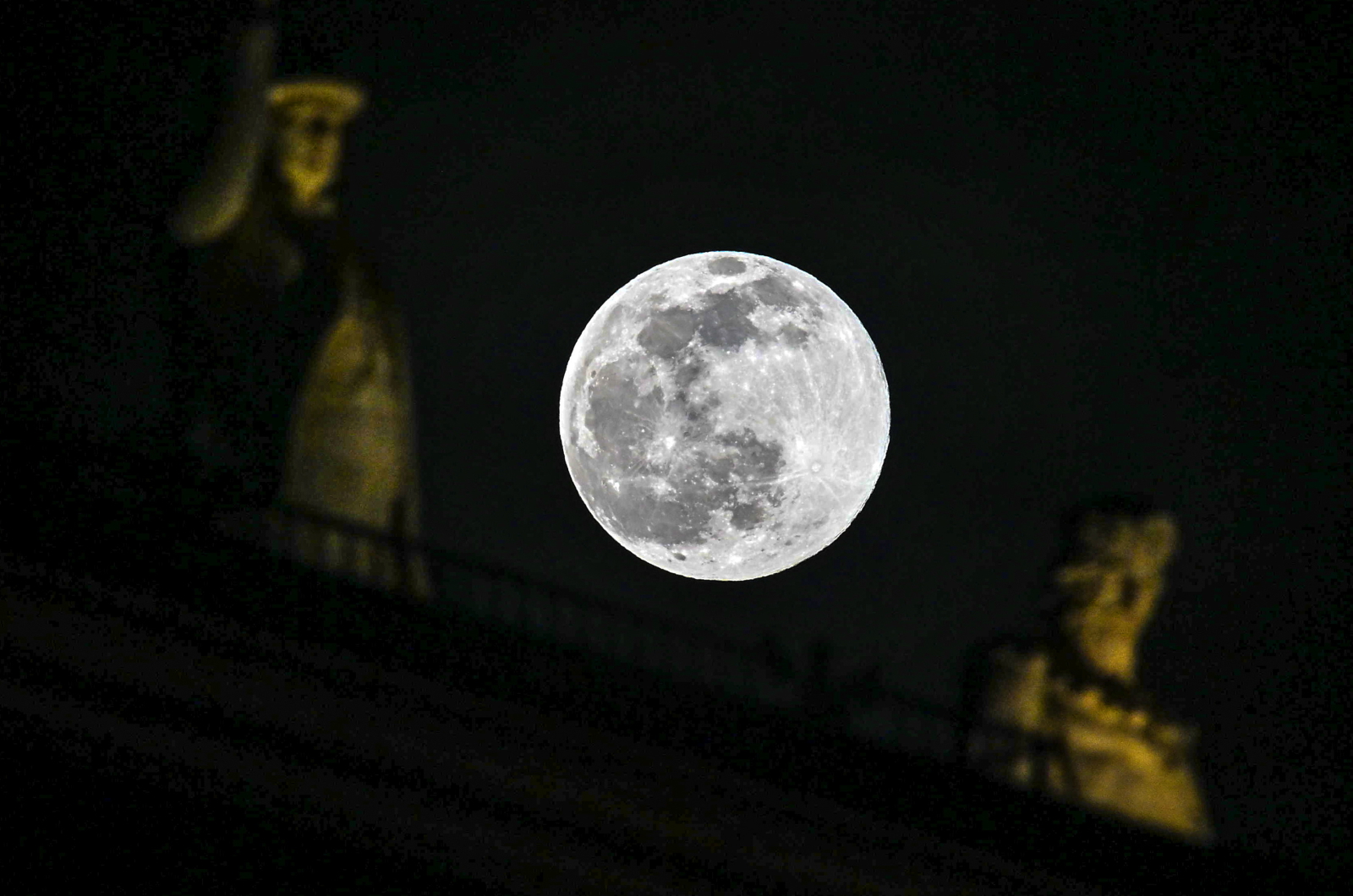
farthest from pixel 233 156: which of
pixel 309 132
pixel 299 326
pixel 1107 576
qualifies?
pixel 1107 576

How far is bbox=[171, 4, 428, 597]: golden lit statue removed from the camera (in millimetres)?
11438

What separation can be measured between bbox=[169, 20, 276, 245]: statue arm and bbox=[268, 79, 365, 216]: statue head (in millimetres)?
461

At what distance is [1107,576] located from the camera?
1240cm

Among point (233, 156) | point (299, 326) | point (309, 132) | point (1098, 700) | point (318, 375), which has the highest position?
point (309, 132)

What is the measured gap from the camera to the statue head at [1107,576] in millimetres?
12375

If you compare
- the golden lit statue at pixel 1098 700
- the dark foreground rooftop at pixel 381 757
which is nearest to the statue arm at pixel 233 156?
the dark foreground rooftop at pixel 381 757

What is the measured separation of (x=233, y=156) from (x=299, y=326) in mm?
855

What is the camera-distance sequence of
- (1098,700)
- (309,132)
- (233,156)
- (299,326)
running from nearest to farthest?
(233,156) < (299,326) < (1098,700) < (309,132)

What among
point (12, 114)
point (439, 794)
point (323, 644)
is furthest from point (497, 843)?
point (12, 114)

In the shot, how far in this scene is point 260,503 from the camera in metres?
10.3

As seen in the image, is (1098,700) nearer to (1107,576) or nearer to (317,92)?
(1107,576)

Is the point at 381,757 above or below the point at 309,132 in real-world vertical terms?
below

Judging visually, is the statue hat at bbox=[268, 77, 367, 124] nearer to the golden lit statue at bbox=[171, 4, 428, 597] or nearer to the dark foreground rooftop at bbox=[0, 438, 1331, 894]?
the golden lit statue at bbox=[171, 4, 428, 597]

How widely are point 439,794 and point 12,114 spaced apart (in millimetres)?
4642
